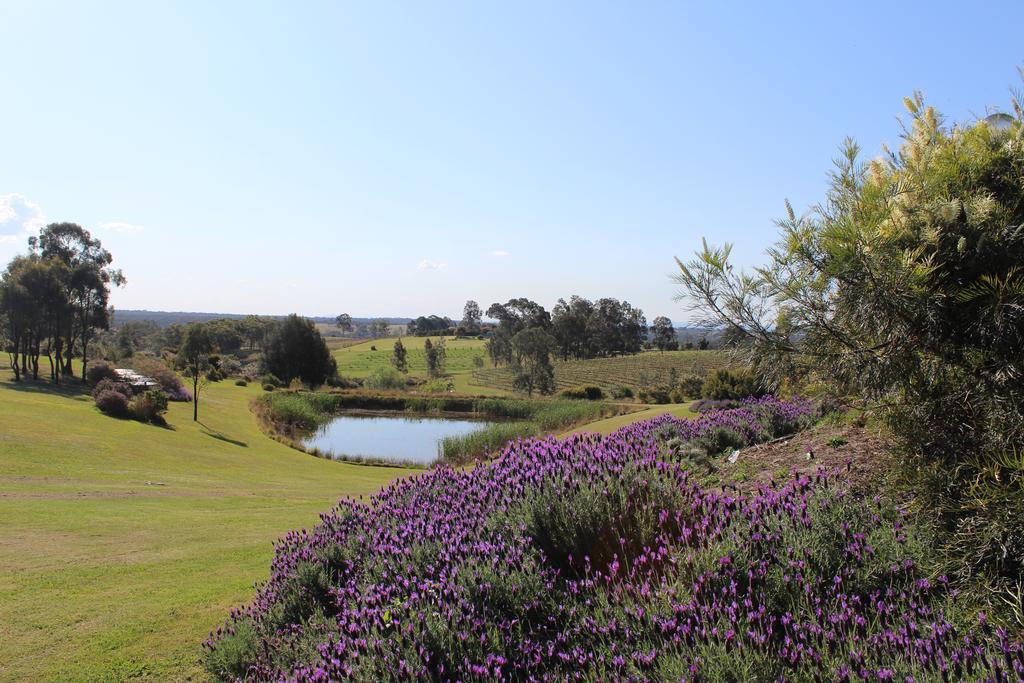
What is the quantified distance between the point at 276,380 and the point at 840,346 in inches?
2342

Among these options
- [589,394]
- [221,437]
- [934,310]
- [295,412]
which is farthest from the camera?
[589,394]

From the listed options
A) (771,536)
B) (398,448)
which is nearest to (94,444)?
(398,448)

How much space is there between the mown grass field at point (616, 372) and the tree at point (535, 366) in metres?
5.19

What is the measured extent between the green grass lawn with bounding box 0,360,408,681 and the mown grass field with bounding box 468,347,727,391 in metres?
39.4

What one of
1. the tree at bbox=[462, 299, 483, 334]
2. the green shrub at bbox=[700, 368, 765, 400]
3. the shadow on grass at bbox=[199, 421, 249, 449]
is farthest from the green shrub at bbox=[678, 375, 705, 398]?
the tree at bbox=[462, 299, 483, 334]

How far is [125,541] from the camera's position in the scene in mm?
8086

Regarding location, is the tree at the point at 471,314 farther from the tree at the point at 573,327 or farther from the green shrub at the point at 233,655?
the green shrub at the point at 233,655

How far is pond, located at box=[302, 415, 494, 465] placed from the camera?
3023 cm

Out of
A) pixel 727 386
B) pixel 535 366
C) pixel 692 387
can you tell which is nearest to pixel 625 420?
pixel 727 386

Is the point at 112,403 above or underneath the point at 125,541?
underneath

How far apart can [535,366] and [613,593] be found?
52081mm

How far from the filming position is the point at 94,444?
20.4 metres

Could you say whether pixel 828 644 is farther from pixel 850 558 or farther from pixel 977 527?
pixel 977 527

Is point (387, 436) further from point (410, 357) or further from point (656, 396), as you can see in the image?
point (410, 357)
